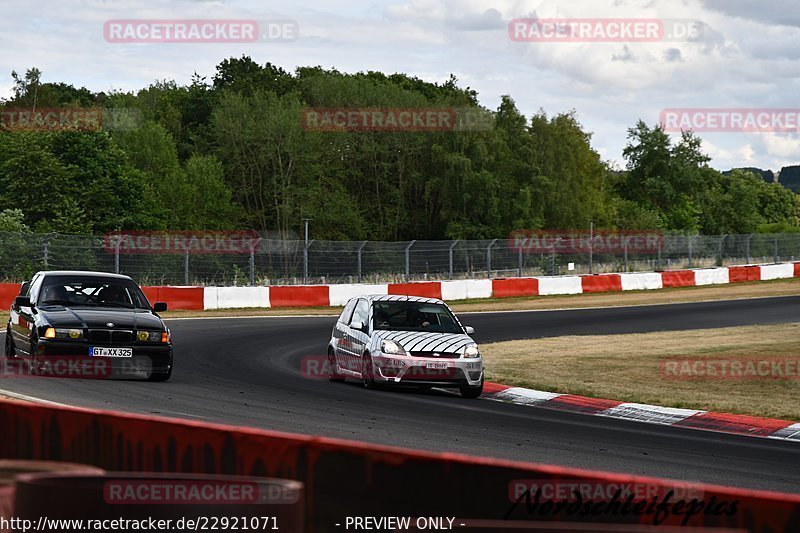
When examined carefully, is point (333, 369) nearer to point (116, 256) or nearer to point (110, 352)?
point (110, 352)

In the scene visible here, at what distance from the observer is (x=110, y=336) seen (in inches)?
571

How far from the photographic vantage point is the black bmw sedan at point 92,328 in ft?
47.3

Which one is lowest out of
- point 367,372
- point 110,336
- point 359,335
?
point 367,372

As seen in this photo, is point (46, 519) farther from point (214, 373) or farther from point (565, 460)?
point (214, 373)

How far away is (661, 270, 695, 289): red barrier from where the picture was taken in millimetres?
43188

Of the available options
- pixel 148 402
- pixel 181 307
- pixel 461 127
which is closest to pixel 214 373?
pixel 148 402

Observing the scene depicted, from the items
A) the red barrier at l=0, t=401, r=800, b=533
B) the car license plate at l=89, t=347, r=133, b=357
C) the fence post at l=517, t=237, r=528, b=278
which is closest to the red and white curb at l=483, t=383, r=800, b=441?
A: the car license plate at l=89, t=347, r=133, b=357

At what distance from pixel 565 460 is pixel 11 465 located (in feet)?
19.2

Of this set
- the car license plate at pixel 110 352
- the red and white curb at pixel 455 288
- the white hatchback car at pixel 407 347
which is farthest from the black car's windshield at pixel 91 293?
the red and white curb at pixel 455 288

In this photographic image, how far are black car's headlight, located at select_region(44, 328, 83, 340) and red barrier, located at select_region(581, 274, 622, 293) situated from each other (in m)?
27.9

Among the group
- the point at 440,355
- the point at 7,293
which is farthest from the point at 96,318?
the point at 7,293

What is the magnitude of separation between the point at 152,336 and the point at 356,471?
10569mm

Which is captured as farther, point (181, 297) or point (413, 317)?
point (181, 297)

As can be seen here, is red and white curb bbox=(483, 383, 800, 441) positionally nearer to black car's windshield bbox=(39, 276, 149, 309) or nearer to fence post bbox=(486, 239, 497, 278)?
black car's windshield bbox=(39, 276, 149, 309)
